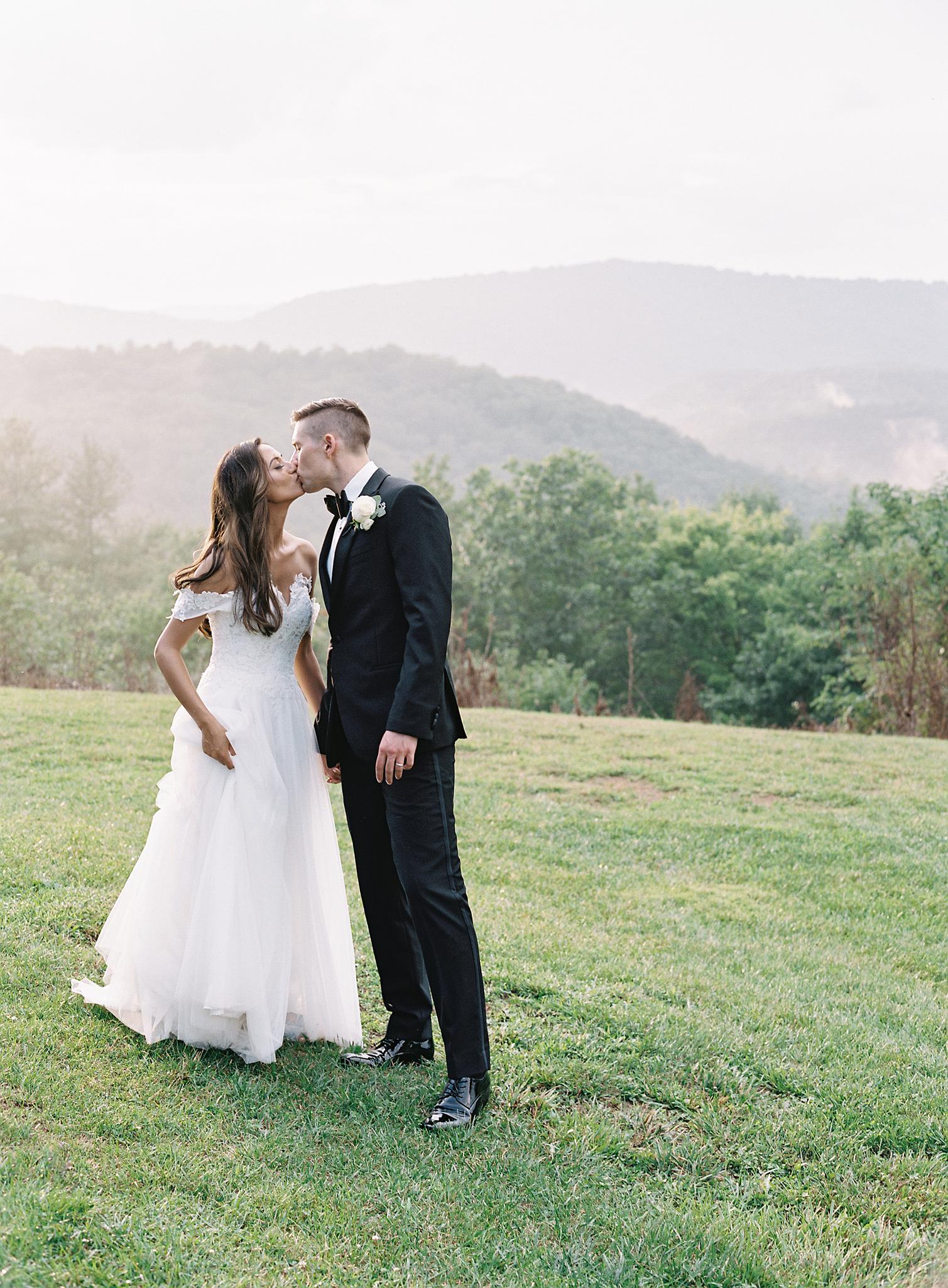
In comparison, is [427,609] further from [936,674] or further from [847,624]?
[847,624]

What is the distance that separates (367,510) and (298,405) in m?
92.3

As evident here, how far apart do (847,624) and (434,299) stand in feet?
524

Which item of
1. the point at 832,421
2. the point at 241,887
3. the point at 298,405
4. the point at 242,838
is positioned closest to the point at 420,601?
the point at 242,838

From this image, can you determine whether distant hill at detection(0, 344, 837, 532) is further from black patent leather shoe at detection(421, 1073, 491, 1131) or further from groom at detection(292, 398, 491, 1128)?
black patent leather shoe at detection(421, 1073, 491, 1131)

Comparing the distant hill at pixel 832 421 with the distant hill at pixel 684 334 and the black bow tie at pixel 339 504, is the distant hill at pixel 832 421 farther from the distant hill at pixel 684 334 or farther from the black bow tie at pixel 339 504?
the black bow tie at pixel 339 504

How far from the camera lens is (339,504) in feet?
12.8

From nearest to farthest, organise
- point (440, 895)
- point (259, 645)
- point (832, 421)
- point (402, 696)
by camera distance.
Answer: point (402, 696), point (440, 895), point (259, 645), point (832, 421)

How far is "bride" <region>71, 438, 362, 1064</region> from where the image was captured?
155 inches

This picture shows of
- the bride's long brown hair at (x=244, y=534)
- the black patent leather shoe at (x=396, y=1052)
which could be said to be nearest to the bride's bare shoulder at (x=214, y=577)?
the bride's long brown hair at (x=244, y=534)

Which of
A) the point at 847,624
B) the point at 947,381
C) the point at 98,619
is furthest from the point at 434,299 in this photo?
the point at 847,624

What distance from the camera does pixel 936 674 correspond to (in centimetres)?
1384

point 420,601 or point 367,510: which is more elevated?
point 367,510

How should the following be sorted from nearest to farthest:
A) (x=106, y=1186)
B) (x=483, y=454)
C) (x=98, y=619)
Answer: (x=106, y=1186)
(x=98, y=619)
(x=483, y=454)

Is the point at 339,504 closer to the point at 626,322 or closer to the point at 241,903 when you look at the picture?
the point at 241,903
